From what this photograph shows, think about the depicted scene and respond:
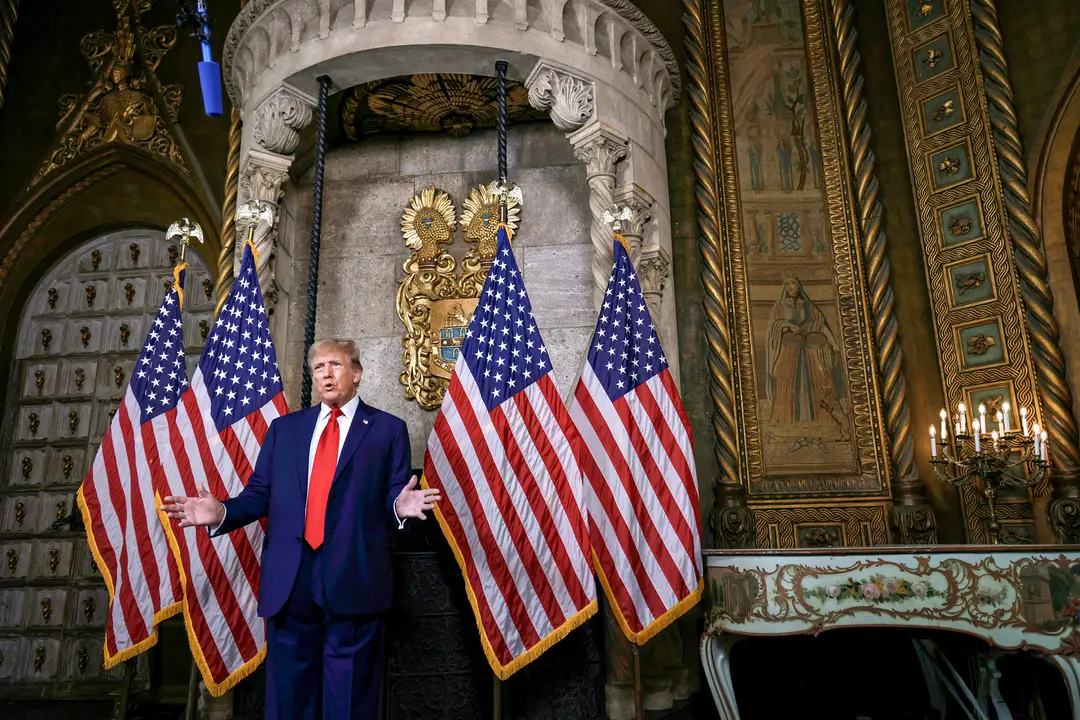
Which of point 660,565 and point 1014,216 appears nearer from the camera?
point 660,565

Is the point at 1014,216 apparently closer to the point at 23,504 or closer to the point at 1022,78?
the point at 1022,78

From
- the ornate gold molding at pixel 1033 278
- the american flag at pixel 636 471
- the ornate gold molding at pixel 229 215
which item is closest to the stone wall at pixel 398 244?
the ornate gold molding at pixel 229 215

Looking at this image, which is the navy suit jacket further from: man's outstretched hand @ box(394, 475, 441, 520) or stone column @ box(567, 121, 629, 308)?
stone column @ box(567, 121, 629, 308)

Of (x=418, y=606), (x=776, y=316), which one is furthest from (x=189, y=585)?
(x=776, y=316)

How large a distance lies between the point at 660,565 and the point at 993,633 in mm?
1708

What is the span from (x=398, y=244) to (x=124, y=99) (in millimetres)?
3359

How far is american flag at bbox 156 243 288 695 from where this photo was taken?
421cm

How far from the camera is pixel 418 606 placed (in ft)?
13.8

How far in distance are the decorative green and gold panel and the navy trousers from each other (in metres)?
4.53

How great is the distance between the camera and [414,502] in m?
3.41

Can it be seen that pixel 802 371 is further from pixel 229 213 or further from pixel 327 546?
pixel 229 213

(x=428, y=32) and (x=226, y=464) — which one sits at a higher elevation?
(x=428, y=32)

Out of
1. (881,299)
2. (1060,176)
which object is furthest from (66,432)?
(1060,176)

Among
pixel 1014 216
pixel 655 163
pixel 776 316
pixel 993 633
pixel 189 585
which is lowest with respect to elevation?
pixel 993 633
